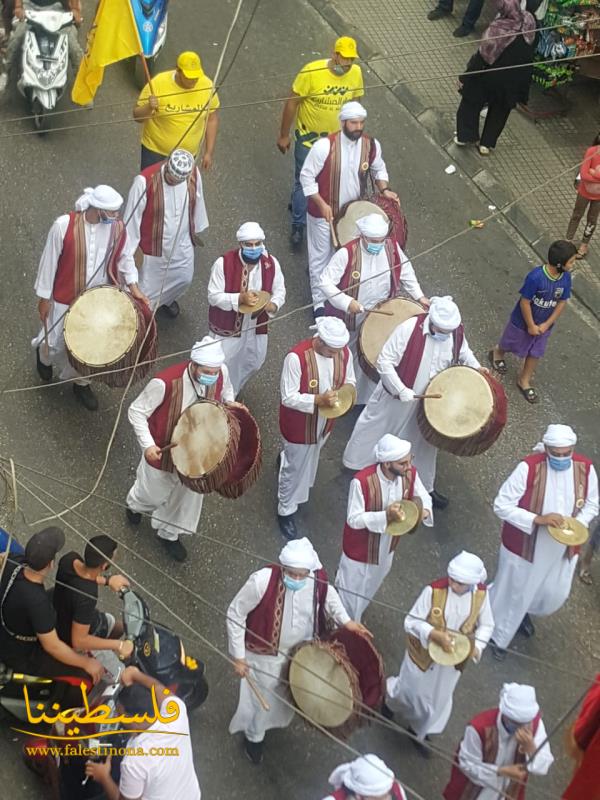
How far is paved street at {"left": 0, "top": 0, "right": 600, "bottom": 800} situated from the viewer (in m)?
6.99

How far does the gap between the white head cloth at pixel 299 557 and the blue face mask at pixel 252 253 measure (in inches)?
89.1

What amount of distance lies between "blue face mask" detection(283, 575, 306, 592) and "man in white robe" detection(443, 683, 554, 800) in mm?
1110

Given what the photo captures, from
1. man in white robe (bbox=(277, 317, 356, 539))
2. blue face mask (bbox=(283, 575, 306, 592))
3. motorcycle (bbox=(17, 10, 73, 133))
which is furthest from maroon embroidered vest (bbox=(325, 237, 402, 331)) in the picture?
motorcycle (bbox=(17, 10, 73, 133))

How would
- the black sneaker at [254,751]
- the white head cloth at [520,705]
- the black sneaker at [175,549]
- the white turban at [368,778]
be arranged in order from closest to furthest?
the white turban at [368,778]
the white head cloth at [520,705]
the black sneaker at [254,751]
the black sneaker at [175,549]


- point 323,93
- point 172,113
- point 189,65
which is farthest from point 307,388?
point 323,93

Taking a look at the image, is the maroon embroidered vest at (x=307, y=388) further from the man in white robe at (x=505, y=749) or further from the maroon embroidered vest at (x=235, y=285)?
the man in white robe at (x=505, y=749)

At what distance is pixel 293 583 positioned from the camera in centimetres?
635

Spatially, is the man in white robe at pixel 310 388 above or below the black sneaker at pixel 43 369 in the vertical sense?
above

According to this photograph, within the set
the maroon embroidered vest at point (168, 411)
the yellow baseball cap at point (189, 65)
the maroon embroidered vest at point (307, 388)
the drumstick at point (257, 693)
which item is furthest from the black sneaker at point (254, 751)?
the yellow baseball cap at point (189, 65)

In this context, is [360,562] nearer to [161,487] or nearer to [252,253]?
[161,487]

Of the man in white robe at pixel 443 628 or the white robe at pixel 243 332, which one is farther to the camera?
the white robe at pixel 243 332

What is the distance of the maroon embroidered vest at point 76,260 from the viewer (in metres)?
7.69

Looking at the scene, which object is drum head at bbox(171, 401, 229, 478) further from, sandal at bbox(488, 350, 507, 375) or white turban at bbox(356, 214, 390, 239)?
sandal at bbox(488, 350, 507, 375)

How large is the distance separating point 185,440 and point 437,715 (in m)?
2.07
